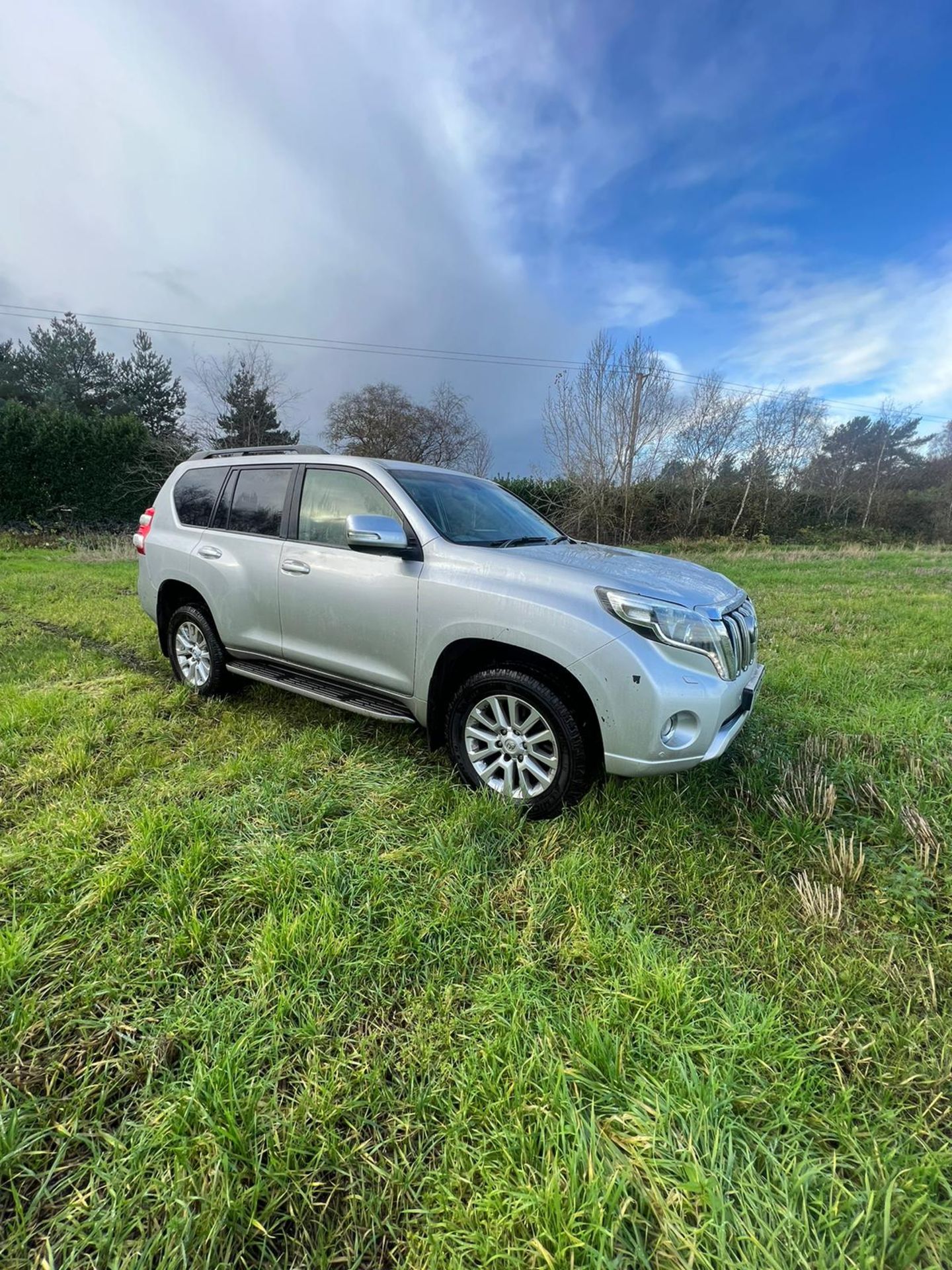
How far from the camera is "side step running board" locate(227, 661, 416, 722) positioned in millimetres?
2889

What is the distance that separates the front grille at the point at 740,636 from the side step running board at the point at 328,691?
1.59 m

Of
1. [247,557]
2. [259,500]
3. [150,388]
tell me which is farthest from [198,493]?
[150,388]

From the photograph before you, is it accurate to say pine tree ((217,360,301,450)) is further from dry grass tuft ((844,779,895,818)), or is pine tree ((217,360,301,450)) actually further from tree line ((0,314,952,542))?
dry grass tuft ((844,779,895,818))

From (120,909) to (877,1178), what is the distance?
2.30 metres

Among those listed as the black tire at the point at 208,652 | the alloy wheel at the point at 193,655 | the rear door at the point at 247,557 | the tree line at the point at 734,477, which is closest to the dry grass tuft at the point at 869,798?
the rear door at the point at 247,557

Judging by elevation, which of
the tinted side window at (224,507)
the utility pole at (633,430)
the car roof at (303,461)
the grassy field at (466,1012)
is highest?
the utility pole at (633,430)

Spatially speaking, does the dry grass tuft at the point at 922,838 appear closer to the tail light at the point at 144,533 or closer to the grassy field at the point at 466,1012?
the grassy field at the point at 466,1012

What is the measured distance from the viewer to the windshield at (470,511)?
10.0 ft

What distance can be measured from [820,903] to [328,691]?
249 cm

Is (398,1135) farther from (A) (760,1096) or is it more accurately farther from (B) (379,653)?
(B) (379,653)

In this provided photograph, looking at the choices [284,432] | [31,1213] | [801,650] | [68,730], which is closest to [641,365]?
[284,432]

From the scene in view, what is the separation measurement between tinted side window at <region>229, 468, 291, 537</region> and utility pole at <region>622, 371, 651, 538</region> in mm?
19149

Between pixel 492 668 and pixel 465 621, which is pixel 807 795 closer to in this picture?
pixel 492 668

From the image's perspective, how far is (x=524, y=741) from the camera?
8.43 ft
